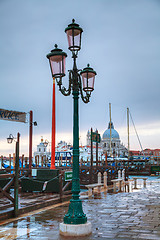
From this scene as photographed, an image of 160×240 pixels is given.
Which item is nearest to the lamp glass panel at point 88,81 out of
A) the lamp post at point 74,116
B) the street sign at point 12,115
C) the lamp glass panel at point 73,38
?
the lamp post at point 74,116

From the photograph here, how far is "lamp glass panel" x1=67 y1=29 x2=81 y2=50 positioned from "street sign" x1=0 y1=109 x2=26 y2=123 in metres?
9.67

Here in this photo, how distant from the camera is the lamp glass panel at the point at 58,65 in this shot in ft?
21.4

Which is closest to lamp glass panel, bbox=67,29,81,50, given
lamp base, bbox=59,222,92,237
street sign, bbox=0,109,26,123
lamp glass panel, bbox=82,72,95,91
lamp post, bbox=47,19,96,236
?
lamp post, bbox=47,19,96,236

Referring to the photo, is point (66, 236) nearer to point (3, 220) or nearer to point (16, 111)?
point (3, 220)

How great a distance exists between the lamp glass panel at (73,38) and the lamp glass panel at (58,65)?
350 millimetres

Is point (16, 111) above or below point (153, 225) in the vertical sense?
above

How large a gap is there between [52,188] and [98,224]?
6.17 metres

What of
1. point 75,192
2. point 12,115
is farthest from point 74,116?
point 12,115

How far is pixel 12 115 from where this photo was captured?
16.0 m

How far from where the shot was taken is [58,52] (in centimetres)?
652

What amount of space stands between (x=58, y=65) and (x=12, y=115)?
10.0 meters

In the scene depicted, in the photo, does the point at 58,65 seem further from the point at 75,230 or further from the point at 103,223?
the point at 103,223

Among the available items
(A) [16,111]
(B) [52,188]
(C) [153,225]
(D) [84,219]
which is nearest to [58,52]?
(D) [84,219]

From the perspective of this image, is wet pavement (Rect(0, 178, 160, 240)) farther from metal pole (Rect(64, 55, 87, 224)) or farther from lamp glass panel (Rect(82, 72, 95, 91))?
lamp glass panel (Rect(82, 72, 95, 91))
